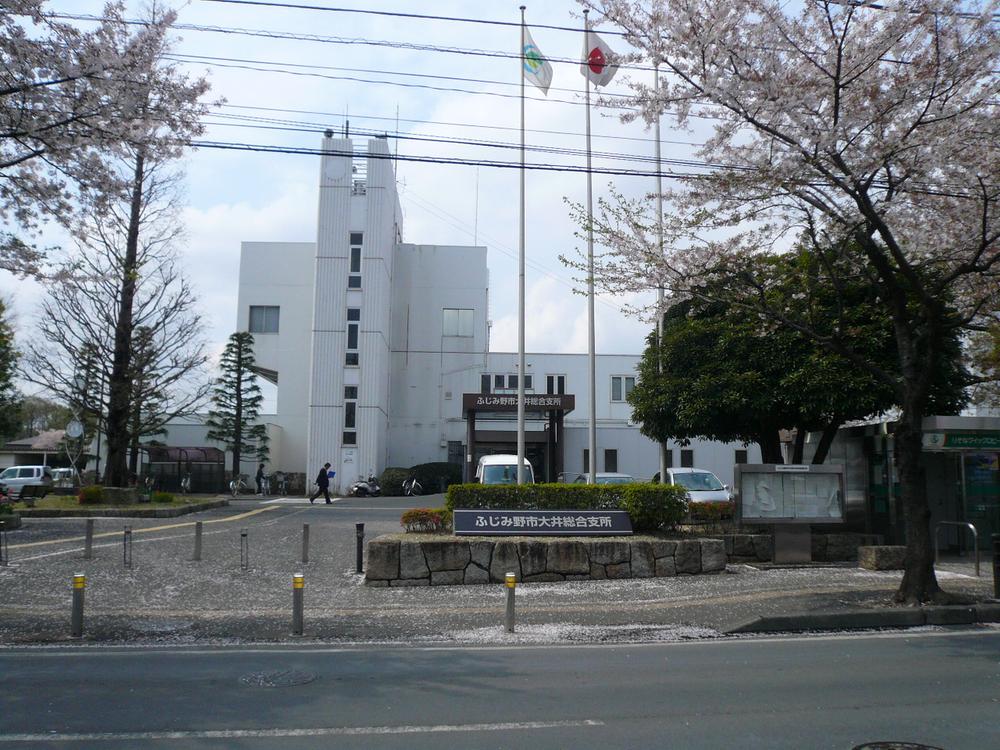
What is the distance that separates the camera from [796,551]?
16531 mm

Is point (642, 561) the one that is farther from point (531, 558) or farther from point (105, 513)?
point (105, 513)

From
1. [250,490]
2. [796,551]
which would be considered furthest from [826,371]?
[250,490]

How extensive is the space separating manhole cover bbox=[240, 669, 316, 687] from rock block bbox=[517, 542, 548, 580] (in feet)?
22.9

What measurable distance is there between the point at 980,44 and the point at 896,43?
109cm

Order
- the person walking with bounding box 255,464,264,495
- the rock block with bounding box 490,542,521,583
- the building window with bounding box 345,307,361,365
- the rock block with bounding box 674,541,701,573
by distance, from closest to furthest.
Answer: the rock block with bounding box 490,542,521,583 → the rock block with bounding box 674,541,701,573 → the person walking with bounding box 255,464,264,495 → the building window with bounding box 345,307,361,365

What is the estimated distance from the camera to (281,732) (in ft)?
21.4

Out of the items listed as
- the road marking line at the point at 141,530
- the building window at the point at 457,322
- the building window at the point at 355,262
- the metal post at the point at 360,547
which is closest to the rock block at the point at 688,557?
the metal post at the point at 360,547

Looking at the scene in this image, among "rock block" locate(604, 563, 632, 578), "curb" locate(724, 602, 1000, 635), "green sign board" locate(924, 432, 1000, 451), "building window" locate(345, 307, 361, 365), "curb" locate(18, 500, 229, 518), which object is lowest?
"curb" locate(724, 602, 1000, 635)

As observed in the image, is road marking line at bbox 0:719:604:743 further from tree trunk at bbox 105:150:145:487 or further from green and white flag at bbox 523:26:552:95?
tree trunk at bbox 105:150:145:487

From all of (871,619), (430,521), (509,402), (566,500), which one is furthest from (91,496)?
(871,619)

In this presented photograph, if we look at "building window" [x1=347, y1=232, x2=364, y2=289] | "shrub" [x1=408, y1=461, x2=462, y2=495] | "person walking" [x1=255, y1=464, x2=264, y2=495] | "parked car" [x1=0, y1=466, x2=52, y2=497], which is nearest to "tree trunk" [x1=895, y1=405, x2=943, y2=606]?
"shrub" [x1=408, y1=461, x2=462, y2=495]

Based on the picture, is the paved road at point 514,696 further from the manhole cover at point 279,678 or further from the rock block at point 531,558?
the rock block at point 531,558

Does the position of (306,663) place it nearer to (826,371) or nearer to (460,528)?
(460,528)

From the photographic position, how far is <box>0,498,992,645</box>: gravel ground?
11242mm
